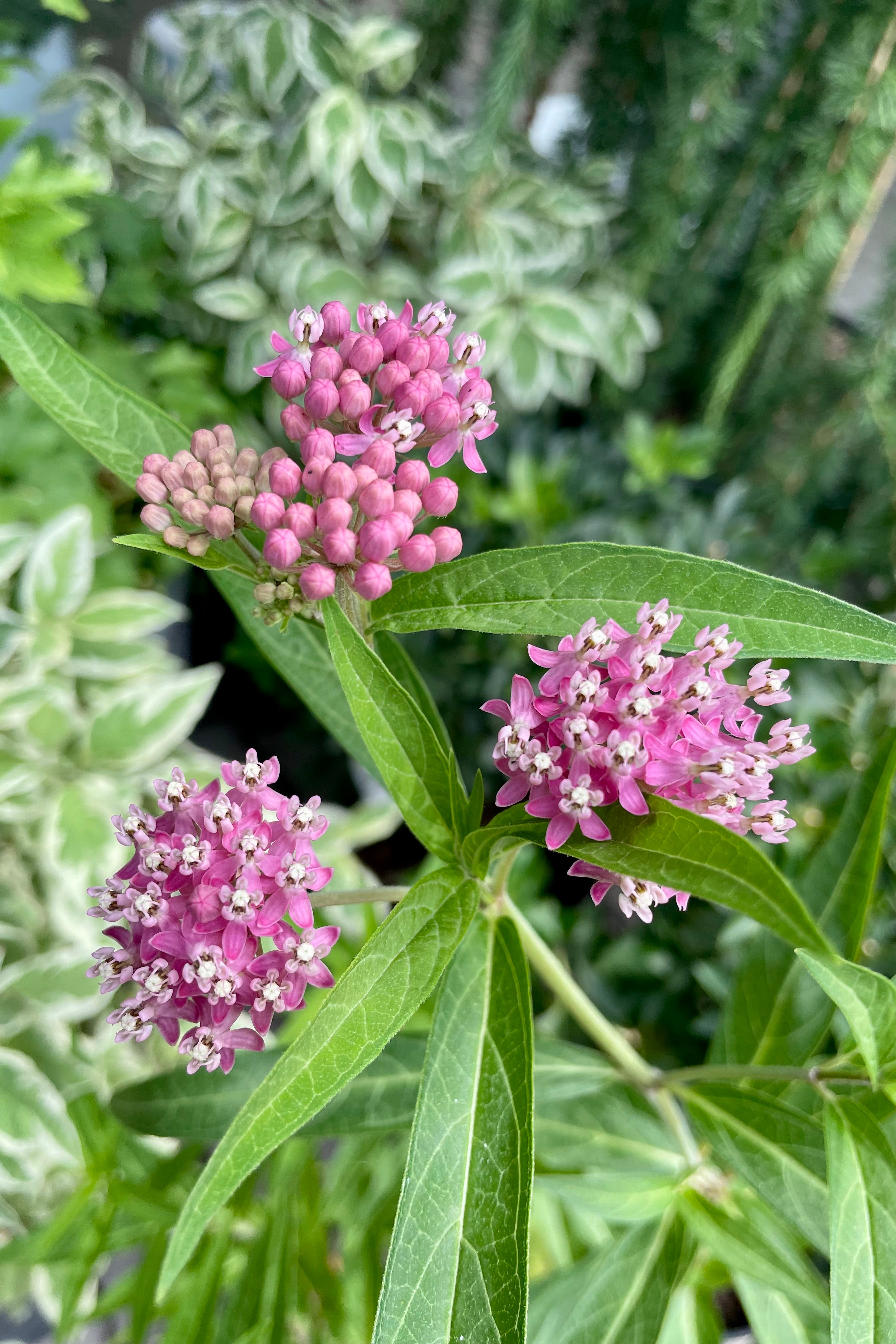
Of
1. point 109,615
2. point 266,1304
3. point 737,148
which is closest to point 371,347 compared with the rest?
point 266,1304

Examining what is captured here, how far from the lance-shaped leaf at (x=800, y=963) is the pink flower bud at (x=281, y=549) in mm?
451

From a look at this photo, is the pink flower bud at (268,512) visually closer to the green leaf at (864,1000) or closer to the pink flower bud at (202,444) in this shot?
the pink flower bud at (202,444)

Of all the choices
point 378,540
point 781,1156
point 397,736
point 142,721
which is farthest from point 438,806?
point 142,721

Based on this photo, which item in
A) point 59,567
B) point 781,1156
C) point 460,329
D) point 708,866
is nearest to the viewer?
point 708,866

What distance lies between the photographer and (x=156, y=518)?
1.66 ft

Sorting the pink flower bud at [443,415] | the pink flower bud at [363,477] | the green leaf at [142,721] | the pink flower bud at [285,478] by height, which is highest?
the pink flower bud at [443,415]

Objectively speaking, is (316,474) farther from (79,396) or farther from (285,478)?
(79,396)

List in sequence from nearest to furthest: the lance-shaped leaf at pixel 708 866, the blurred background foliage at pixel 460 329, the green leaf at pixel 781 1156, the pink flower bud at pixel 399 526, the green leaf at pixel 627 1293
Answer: the lance-shaped leaf at pixel 708 866, the pink flower bud at pixel 399 526, the green leaf at pixel 781 1156, the green leaf at pixel 627 1293, the blurred background foliage at pixel 460 329

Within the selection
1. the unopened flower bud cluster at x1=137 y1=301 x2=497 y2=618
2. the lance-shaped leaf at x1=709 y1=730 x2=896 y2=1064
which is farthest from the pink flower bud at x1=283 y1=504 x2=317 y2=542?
→ the lance-shaped leaf at x1=709 y1=730 x2=896 y2=1064

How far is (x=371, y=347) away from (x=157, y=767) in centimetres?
118

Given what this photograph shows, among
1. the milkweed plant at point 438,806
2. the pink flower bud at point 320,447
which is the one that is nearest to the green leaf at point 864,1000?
the milkweed plant at point 438,806

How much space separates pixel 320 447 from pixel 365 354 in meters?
0.07

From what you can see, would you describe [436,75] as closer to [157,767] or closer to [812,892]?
[157,767]

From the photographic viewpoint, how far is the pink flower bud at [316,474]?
517 mm
